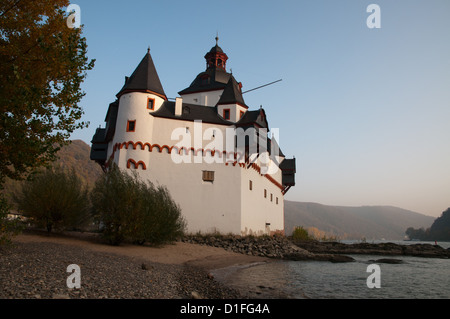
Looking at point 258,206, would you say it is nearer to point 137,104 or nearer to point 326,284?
point 137,104

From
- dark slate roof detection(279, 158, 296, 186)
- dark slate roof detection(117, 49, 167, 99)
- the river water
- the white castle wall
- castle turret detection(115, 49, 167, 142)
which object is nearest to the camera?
the river water

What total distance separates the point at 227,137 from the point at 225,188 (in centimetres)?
462

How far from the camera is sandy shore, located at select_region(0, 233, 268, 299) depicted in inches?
290

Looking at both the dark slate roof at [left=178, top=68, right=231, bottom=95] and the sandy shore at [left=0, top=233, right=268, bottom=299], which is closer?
the sandy shore at [left=0, top=233, right=268, bottom=299]

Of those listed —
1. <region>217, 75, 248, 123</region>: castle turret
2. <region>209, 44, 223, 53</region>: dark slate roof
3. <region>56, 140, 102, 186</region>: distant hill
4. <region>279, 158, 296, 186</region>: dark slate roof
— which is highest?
<region>209, 44, 223, 53</region>: dark slate roof

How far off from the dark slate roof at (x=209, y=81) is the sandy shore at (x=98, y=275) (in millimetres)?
23795

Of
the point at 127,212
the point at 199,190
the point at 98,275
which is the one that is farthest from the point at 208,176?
the point at 98,275

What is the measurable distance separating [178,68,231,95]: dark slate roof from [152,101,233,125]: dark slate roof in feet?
25.5

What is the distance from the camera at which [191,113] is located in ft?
93.0

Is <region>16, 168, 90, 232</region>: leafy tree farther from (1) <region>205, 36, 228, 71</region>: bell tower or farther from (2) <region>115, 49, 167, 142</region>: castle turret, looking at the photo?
(1) <region>205, 36, 228, 71</region>: bell tower

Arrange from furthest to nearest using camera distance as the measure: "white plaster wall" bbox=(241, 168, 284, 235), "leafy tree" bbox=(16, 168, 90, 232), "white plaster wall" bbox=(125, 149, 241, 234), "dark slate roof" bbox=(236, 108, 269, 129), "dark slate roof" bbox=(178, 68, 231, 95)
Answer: "dark slate roof" bbox=(178, 68, 231, 95), "dark slate roof" bbox=(236, 108, 269, 129), "white plaster wall" bbox=(241, 168, 284, 235), "white plaster wall" bbox=(125, 149, 241, 234), "leafy tree" bbox=(16, 168, 90, 232)

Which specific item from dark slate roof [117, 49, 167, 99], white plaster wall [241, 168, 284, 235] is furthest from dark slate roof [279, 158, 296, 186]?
dark slate roof [117, 49, 167, 99]

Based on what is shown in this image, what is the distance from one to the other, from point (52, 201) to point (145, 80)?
44.5 feet

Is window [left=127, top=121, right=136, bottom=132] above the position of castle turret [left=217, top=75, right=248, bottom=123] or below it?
below
